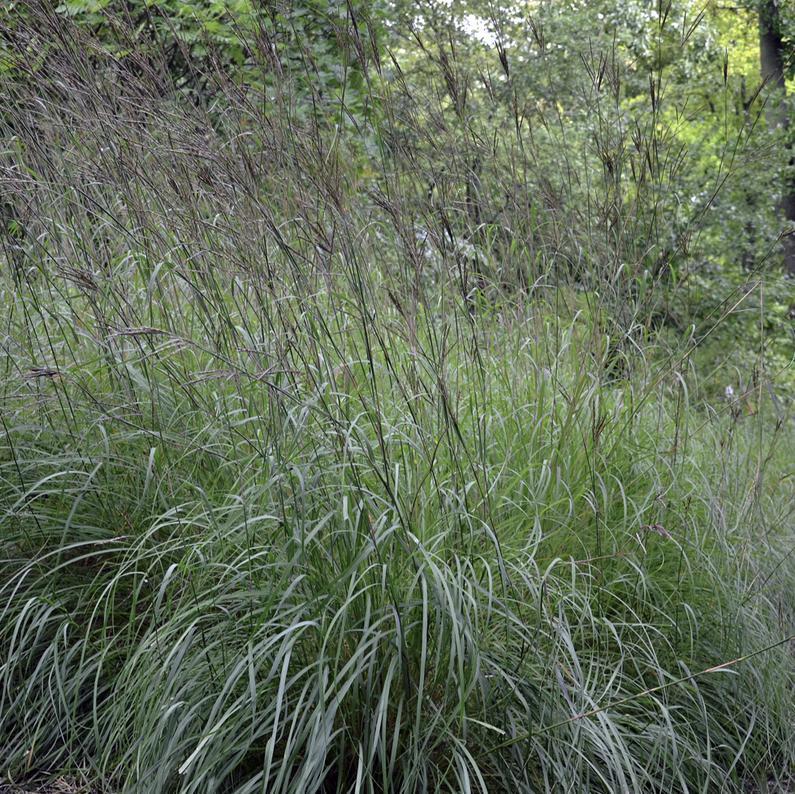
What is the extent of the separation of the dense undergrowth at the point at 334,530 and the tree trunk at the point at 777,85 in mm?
7160

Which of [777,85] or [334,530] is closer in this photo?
[334,530]

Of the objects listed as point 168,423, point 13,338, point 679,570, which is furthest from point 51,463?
point 679,570

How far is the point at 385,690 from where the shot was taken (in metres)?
2.17

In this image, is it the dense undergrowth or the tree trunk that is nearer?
→ the dense undergrowth

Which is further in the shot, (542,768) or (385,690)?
(542,768)

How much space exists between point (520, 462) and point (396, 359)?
55 centimetres

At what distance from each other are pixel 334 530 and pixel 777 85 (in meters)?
11.6

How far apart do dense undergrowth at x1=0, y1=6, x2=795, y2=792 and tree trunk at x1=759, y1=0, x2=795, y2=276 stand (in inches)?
282

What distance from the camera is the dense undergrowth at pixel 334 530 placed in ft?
7.66

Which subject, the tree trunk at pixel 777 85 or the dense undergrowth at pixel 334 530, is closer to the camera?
the dense undergrowth at pixel 334 530

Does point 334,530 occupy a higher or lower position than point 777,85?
higher

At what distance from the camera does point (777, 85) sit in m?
12.0

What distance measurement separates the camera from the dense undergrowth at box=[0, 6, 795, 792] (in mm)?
2336

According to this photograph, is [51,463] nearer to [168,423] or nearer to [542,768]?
[168,423]
